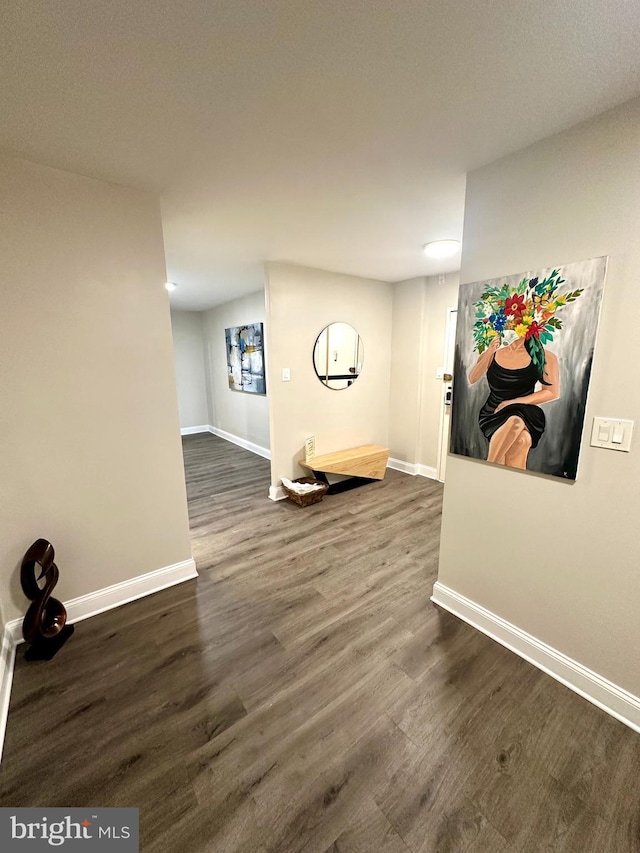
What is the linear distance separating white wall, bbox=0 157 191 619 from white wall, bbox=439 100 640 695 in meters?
1.82

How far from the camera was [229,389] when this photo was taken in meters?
5.85

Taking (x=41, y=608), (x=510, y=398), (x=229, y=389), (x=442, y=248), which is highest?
(x=442, y=248)

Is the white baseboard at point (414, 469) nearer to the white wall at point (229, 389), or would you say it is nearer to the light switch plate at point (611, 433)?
the white wall at point (229, 389)

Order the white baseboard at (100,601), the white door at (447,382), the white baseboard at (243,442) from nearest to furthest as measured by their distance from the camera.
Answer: the white baseboard at (100,601), the white door at (447,382), the white baseboard at (243,442)

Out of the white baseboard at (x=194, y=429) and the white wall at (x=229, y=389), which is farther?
the white baseboard at (x=194, y=429)

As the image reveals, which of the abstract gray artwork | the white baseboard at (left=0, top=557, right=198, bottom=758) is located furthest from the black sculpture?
the abstract gray artwork

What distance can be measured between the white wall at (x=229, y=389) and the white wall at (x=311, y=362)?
1.06 metres

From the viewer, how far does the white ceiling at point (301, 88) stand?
92 centimetres

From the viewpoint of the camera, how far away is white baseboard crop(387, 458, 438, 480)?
417 centimetres

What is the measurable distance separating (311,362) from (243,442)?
2592 millimetres

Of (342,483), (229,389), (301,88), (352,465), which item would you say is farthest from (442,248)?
(229,389)

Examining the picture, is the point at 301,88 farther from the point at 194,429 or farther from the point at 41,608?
the point at 194,429

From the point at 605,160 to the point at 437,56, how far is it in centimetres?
78

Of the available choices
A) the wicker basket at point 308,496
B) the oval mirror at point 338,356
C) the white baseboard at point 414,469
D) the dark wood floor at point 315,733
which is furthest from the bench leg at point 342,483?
the dark wood floor at point 315,733
